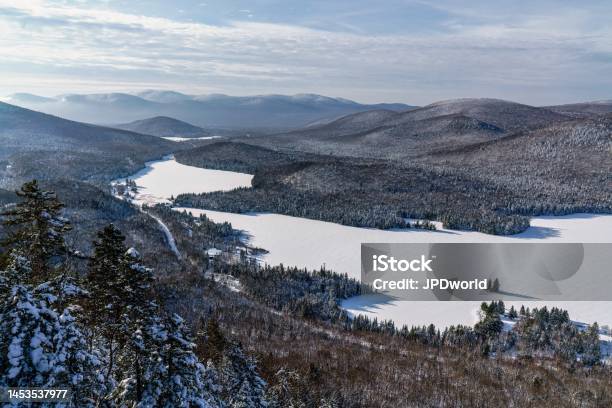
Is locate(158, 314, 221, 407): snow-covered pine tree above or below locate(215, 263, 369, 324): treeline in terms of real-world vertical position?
above

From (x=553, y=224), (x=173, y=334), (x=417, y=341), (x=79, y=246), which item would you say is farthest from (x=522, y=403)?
(x=553, y=224)

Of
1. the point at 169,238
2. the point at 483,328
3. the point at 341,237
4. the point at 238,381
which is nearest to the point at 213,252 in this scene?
the point at 169,238

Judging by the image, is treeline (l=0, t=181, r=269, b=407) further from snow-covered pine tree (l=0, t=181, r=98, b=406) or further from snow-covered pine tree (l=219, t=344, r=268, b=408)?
snow-covered pine tree (l=219, t=344, r=268, b=408)

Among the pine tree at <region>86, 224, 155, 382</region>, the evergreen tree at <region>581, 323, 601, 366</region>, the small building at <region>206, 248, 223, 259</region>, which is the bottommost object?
the evergreen tree at <region>581, 323, 601, 366</region>

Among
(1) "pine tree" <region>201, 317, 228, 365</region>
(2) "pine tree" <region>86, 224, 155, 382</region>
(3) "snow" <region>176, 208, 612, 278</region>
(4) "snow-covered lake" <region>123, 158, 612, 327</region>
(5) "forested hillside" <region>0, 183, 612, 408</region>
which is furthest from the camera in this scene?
(3) "snow" <region>176, 208, 612, 278</region>

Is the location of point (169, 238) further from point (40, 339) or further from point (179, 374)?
point (40, 339)

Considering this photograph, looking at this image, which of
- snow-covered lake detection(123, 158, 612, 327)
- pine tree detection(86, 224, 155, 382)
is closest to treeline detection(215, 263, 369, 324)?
snow-covered lake detection(123, 158, 612, 327)

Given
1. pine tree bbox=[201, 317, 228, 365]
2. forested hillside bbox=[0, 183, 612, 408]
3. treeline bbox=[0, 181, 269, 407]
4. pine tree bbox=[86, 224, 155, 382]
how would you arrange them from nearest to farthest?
treeline bbox=[0, 181, 269, 407], forested hillside bbox=[0, 183, 612, 408], pine tree bbox=[86, 224, 155, 382], pine tree bbox=[201, 317, 228, 365]

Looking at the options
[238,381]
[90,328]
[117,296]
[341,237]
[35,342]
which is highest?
[35,342]

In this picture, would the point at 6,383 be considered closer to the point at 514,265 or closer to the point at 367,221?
the point at 514,265
